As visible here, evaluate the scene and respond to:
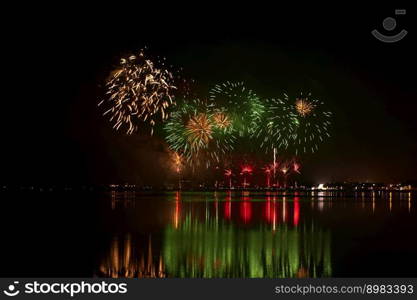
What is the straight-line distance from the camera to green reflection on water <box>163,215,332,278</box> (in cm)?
1512

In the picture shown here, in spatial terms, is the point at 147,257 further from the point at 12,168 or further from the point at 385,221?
the point at 12,168

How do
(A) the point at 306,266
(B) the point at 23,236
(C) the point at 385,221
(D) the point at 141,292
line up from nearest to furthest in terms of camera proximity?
1. (D) the point at 141,292
2. (A) the point at 306,266
3. (B) the point at 23,236
4. (C) the point at 385,221

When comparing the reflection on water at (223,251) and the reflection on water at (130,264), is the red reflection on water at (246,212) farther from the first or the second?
the reflection on water at (130,264)

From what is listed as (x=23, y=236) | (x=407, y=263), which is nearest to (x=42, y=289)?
(x=407, y=263)

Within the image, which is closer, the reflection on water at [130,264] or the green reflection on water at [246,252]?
the reflection on water at [130,264]

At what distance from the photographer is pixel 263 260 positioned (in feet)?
55.4

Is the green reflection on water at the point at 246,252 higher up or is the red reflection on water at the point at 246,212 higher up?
the red reflection on water at the point at 246,212

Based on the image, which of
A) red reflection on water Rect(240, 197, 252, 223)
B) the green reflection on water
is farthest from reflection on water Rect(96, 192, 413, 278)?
red reflection on water Rect(240, 197, 252, 223)

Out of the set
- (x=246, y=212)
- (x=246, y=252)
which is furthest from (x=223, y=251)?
(x=246, y=212)

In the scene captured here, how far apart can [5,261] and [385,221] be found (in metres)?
18.5

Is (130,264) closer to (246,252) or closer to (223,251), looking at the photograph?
(223,251)

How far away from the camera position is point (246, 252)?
18.3 metres

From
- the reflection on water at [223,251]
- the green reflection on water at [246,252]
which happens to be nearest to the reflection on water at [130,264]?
the reflection on water at [223,251]

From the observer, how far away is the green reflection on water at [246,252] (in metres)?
15.1
